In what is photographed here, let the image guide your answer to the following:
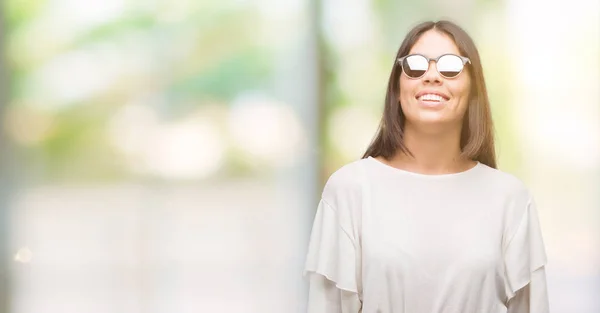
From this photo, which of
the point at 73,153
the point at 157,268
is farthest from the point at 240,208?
the point at 73,153

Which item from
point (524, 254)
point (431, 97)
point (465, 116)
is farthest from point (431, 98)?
point (524, 254)

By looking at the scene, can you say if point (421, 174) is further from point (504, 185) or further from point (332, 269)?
point (332, 269)

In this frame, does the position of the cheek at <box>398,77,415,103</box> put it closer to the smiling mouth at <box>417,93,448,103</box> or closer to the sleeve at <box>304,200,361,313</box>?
the smiling mouth at <box>417,93,448,103</box>

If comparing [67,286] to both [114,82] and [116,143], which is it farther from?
[114,82]

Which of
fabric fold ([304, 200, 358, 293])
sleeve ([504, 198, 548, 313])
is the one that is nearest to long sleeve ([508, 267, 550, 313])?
sleeve ([504, 198, 548, 313])

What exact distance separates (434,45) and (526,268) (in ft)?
1.85

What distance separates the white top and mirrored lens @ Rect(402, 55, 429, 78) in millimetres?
226

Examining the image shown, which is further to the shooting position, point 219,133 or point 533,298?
point 219,133

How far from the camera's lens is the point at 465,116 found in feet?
6.07

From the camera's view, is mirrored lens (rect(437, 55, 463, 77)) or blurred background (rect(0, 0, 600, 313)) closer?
mirrored lens (rect(437, 55, 463, 77))

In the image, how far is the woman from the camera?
174cm

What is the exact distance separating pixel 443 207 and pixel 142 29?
1.10 m

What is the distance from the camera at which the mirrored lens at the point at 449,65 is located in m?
1.78

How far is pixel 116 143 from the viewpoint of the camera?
2.32m
